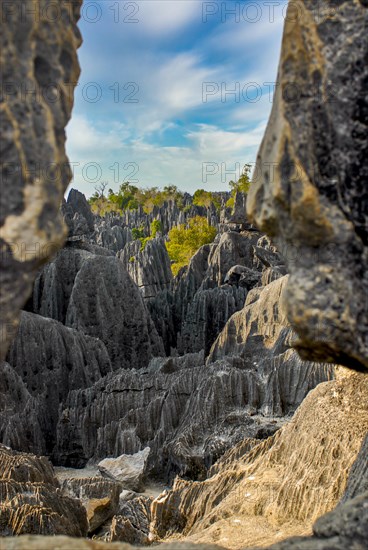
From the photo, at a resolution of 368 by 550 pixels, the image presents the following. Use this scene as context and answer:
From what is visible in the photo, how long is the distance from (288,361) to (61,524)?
7430 mm

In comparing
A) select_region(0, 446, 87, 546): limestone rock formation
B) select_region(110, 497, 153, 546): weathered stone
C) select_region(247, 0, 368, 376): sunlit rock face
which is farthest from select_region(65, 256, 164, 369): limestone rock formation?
select_region(247, 0, 368, 376): sunlit rock face

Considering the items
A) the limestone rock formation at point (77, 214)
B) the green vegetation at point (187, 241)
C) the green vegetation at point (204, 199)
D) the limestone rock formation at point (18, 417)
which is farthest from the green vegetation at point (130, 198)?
the limestone rock formation at point (18, 417)

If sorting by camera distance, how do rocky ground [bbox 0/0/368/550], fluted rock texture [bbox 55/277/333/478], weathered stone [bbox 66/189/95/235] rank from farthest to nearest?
weathered stone [bbox 66/189/95/235], fluted rock texture [bbox 55/277/333/478], rocky ground [bbox 0/0/368/550]

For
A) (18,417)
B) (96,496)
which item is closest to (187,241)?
(18,417)

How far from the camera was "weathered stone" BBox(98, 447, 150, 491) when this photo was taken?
35.1 feet

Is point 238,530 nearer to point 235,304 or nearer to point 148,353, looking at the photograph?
point 148,353

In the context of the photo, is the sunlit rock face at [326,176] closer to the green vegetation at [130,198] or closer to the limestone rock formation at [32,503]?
the limestone rock formation at [32,503]

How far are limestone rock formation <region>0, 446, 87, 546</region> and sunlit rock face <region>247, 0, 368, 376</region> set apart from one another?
472 centimetres

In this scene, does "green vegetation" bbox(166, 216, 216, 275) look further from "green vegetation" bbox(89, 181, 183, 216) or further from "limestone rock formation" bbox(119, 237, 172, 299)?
"green vegetation" bbox(89, 181, 183, 216)

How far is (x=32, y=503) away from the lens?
6672 mm

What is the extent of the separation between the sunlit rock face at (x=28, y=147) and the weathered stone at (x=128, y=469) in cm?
892

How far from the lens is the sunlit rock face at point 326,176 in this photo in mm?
2443

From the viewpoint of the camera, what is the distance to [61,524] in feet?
20.8

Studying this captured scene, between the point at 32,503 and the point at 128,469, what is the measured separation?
445 cm
